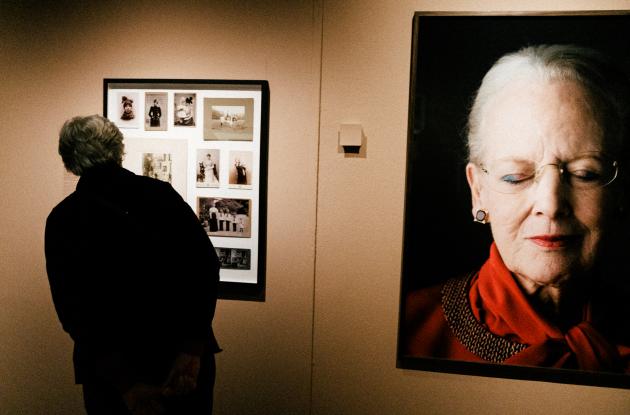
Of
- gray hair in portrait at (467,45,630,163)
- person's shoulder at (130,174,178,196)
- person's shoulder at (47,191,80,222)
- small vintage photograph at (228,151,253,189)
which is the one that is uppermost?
gray hair in portrait at (467,45,630,163)

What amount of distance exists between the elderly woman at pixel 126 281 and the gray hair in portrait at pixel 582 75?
131cm

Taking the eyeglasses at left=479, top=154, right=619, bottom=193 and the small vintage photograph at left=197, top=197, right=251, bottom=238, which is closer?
the eyeglasses at left=479, top=154, right=619, bottom=193

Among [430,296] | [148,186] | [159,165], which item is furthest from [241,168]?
[430,296]

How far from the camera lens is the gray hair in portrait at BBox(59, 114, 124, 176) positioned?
135 centimetres

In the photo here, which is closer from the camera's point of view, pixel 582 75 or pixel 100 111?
pixel 582 75

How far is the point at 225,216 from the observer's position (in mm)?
1881

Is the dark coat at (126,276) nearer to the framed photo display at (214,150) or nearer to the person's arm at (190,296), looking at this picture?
the person's arm at (190,296)

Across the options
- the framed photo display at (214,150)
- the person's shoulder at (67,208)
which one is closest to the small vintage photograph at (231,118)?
the framed photo display at (214,150)

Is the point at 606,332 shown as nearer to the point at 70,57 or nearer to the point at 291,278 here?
the point at 291,278

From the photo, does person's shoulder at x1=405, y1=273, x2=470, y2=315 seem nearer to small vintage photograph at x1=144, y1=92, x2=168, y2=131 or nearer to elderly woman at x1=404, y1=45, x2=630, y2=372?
elderly woman at x1=404, y1=45, x2=630, y2=372

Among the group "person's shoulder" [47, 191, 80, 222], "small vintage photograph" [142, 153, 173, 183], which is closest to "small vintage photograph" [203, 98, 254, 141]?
"small vintage photograph" [142, 153, 173, 183]

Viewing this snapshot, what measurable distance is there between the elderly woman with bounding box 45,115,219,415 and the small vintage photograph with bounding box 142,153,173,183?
48 cm

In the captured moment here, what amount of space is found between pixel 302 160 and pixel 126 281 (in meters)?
0.87

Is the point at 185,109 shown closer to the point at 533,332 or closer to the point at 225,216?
the point at 225,216
